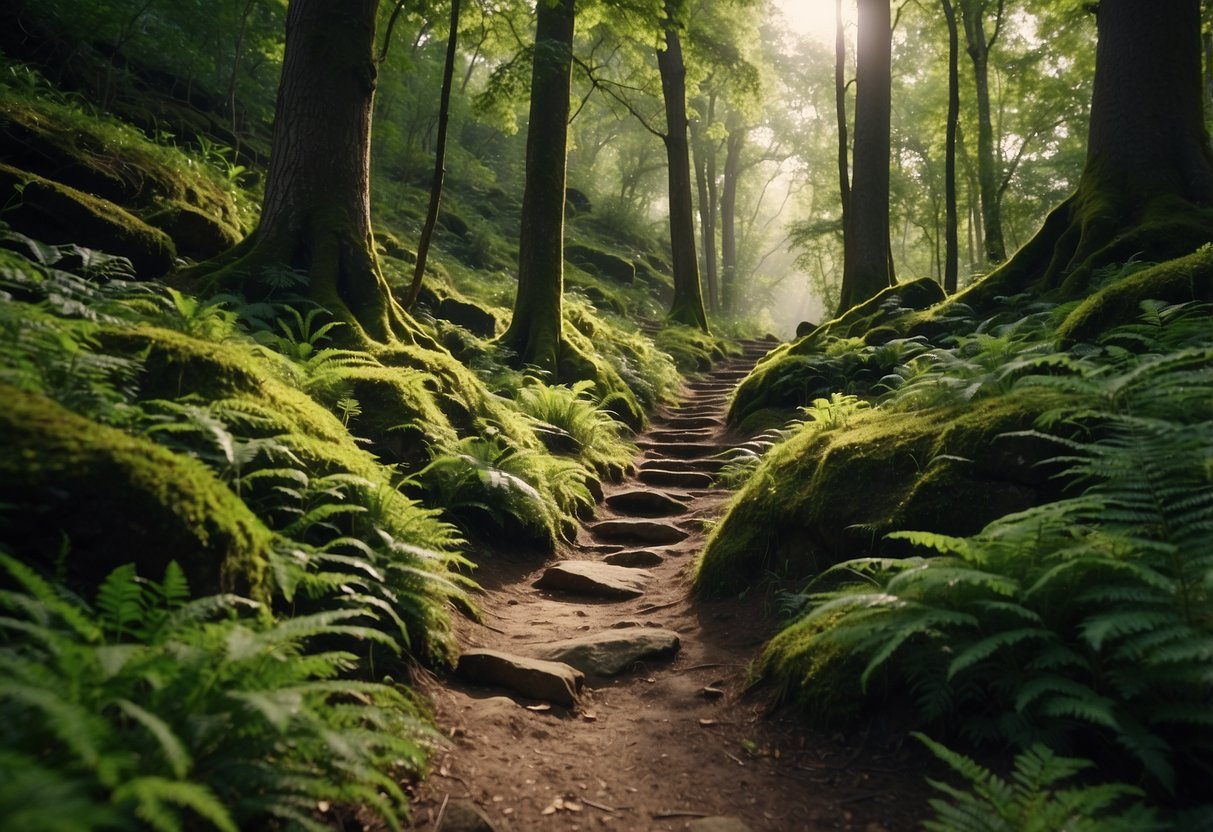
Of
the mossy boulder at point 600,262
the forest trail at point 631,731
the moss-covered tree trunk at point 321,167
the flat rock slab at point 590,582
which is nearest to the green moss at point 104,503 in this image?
the forest trail at point 631,731

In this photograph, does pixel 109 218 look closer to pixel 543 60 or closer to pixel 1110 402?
pixel 543 60

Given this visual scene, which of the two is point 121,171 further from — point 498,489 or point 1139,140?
point 1139,140

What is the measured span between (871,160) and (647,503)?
878 centimetres

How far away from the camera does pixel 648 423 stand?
11383mm

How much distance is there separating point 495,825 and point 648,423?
903cm

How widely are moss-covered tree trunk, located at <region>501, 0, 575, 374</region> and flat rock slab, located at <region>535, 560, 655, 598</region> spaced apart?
17.5ft

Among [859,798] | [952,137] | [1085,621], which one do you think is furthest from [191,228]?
[952,137]

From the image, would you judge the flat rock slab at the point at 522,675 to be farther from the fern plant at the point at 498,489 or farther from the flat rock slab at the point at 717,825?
the fern plant at the point at 498,489

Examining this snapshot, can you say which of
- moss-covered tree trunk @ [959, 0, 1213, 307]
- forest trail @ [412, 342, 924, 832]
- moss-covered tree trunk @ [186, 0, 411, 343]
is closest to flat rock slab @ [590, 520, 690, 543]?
forest trail @ [412, 342, 924, 832]

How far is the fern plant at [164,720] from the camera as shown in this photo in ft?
4.94

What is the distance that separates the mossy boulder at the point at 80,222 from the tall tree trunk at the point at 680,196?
1401 cm

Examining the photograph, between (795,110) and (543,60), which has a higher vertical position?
(795,110)

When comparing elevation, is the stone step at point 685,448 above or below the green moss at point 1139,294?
below

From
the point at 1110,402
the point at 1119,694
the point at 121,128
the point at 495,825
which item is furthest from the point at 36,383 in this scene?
the point at 121,128
